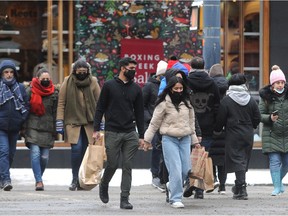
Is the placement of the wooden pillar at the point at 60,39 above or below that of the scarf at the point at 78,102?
above

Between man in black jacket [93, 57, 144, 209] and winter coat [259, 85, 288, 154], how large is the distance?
254 centimetres

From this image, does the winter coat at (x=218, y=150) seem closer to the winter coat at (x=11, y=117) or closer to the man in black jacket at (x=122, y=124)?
the man in black jacket at (x=122, y=124)

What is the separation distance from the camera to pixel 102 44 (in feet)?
61.9

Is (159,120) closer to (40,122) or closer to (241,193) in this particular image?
(241,193)

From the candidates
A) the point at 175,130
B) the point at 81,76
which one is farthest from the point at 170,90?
the point at 81,76

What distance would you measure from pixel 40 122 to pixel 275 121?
343cm

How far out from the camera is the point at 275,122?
1423 centimetres

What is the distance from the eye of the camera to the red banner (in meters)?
18.9

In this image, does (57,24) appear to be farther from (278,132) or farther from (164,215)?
(164,215)

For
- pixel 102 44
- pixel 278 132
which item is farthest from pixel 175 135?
pixel 102 44

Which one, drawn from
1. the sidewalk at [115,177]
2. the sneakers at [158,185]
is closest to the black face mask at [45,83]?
the sidewalk at [115,177]

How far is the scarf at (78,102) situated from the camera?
48.5 feet

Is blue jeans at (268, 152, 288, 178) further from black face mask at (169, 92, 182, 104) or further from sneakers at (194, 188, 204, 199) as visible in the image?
black face mask at (169, 92, 182, 104)

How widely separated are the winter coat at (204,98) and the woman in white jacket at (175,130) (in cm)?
113
